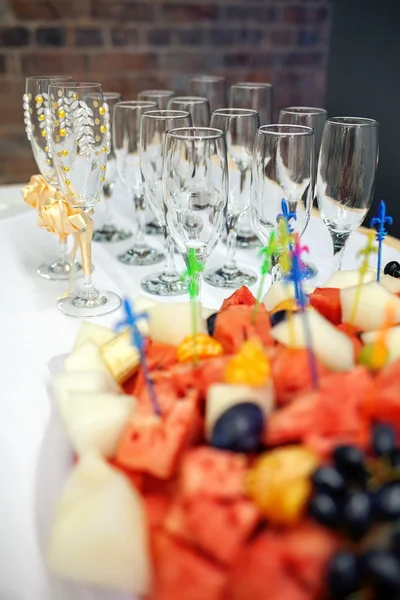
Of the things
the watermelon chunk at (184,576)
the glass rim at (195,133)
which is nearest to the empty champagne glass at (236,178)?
the glass rim at (195,133)

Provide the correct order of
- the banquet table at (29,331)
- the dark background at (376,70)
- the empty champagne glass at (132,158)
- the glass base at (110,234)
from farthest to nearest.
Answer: the dark background at (376,70), the glass base at (110,234), the empty champagne glass at (132,158), the banquet table at (29,331)

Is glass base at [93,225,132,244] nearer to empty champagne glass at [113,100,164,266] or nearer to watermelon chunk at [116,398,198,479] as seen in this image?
empty champagne glass at [113,100,164,266]

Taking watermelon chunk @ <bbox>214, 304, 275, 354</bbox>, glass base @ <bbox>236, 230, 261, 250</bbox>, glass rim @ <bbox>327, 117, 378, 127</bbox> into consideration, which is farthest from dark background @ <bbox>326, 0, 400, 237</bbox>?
watermelon chunk @ <bbox>214, 304, 275, 354</bbox>

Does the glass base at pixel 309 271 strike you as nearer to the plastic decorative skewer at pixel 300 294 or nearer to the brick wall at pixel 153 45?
the plastic decorative skewer at pixel 300 294

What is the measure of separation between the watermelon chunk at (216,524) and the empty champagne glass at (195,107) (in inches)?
42.4

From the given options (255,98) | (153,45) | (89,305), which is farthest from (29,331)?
(153,45)

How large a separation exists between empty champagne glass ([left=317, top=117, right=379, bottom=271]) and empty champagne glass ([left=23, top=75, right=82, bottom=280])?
51cm

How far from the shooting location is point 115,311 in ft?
3.50

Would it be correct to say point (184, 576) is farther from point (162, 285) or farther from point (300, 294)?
point (162, 285)

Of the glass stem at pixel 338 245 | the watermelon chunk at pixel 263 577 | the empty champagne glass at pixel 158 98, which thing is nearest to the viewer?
the watermelon chunk at pixel 263 577

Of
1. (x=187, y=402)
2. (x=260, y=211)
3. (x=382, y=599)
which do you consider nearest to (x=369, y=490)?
(x=382, y=599)

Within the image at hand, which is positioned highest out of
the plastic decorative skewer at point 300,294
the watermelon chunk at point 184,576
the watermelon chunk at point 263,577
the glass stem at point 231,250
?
the plastic decorative skewer at point 300,294

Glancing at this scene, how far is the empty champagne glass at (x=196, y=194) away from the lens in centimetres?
95

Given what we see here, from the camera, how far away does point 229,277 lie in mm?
1182
